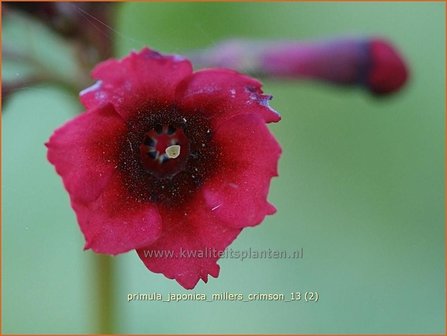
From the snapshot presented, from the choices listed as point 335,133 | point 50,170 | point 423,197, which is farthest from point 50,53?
point 423,197

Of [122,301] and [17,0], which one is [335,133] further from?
[17,0]

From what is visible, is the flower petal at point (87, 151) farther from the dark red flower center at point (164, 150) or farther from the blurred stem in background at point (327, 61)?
the blurred stem in background at point (327, 61)

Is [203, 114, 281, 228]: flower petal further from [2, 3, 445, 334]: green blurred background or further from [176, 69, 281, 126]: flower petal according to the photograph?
[2, 3, 445, 334]: green blurred background

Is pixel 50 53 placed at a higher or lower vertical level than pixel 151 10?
lower

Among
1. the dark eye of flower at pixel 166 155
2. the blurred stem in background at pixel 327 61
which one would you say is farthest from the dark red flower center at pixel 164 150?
the blurred stem in background at pixel 327 61

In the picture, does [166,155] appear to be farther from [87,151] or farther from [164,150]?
[87,151]

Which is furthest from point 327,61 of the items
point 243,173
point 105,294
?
point 243,173

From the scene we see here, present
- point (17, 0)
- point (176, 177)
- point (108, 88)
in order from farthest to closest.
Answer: point (17, 0), point (176, 177), point (108, 88)
